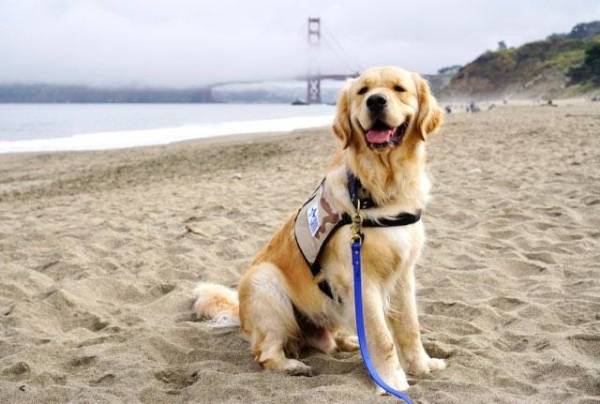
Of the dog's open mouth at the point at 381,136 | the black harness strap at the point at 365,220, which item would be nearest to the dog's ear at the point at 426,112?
the dog's open mouth at the point at 381,136

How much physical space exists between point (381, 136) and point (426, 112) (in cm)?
31

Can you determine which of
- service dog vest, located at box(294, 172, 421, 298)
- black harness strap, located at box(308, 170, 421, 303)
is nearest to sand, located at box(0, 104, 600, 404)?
service dog vest, located at box(294, 172, 421, 298)

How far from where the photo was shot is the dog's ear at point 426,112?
9.94 feet

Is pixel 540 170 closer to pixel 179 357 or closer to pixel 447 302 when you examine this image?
pixel 447 302

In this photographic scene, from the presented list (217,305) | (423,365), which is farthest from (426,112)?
(217,305)

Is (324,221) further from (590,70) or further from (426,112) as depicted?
(590,70)

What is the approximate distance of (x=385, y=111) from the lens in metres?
2.86

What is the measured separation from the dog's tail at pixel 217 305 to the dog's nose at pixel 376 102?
1.60m

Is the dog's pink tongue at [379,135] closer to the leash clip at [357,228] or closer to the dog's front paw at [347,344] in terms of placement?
the leash clip at [357,228]

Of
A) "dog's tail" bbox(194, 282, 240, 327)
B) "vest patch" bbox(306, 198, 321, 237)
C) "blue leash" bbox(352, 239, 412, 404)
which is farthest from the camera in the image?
"dog's tail" bbox(194, 282, 240, 327)

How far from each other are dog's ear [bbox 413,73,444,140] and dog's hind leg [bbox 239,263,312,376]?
106cm

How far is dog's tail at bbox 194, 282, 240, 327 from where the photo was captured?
3762 mm

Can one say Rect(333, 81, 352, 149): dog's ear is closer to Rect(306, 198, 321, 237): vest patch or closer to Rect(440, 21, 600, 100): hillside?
Rect(306, 198, 321, 237): vest patch

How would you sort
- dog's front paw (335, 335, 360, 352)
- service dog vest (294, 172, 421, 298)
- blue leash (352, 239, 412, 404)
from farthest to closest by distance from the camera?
1. dog's front paw (335, 335, 360, 352)
2. service dog vest (294, 172, 421, 298)
3. blue leash (352, 239, 412, 404)
